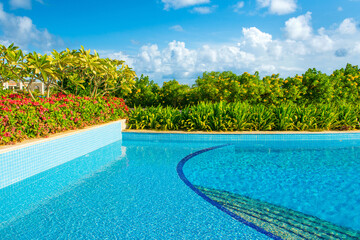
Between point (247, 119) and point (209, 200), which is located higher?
point (247, 119)

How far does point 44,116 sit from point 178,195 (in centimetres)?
428

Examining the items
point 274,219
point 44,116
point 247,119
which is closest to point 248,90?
point 247,119

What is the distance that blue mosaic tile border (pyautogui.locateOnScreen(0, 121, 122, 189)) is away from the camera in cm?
486

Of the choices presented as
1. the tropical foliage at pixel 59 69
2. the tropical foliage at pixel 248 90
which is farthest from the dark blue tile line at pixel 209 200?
the tropical foliage at pixel 248 90

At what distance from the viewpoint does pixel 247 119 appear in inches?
367

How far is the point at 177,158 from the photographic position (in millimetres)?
6719

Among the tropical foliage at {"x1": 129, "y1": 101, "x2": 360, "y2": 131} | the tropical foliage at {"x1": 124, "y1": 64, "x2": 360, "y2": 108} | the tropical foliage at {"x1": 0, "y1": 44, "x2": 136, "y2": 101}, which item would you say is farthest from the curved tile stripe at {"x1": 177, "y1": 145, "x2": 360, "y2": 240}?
the tropical foliage at {"x1": 124, "y1": 64, "x2": 360, "y2": 108}

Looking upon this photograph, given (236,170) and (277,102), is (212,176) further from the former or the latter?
(277,102)

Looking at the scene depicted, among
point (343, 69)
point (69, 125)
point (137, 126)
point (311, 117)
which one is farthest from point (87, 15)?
point (343, 69)

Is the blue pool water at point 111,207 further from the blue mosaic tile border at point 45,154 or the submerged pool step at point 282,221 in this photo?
the submerged pool step at point 282,221

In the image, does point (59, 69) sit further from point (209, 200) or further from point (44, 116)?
point (209, 200)

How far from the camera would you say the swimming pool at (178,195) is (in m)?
3.14

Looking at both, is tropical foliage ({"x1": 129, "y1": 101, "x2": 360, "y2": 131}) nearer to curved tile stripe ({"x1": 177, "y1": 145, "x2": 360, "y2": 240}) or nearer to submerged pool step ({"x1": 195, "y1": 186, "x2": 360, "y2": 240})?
curved tile stripe ({"x1": 177, "y1": 145, "x2": 360, "y2": 240})

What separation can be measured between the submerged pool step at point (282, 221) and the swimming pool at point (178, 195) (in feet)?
0.06
